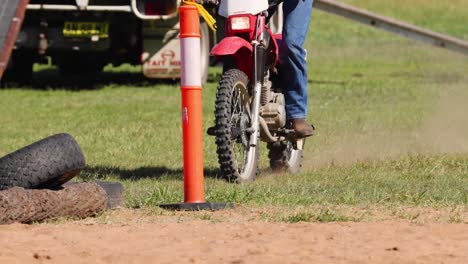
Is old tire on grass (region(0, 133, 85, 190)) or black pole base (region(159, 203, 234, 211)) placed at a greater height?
old tire on grass (region(0, 133, 85, 190))

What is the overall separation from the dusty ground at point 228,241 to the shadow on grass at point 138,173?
102 inches

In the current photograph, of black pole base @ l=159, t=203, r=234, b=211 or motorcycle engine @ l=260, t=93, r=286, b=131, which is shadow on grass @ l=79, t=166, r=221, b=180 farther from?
black pole base @ l=159, t=203, r=234, b=211

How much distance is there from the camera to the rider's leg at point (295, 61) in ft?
33.5

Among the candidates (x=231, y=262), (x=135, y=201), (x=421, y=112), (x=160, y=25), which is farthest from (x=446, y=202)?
(x=160, y=25)

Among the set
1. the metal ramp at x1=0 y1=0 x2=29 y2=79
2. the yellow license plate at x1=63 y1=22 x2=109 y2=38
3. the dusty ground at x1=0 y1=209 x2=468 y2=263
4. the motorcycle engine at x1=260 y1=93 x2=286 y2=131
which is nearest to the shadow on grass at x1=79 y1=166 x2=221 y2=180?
the motorcycle engine at x1=260 y1=93 x2=286 y2=131

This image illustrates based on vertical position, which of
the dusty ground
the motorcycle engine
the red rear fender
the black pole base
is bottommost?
the black pole base

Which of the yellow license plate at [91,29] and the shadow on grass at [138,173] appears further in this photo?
the yellow license plate at [91,29]

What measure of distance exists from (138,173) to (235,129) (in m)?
1.25

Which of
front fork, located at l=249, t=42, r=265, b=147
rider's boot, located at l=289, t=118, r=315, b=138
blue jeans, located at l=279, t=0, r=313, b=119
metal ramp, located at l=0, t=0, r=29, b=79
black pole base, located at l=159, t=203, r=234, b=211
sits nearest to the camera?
black pole base, located at l=159, t=203, r=234, b=211

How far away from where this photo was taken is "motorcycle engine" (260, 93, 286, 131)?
34.1 feet

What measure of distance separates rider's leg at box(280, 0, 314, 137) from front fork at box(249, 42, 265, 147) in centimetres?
26

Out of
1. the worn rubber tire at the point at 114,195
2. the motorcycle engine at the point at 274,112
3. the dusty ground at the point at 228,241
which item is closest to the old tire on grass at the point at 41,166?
the worn rubber tire at the point at 114,195

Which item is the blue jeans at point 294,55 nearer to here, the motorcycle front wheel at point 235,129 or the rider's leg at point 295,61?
the rider's leg at point 295,61

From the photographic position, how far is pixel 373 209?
27.0 feet
